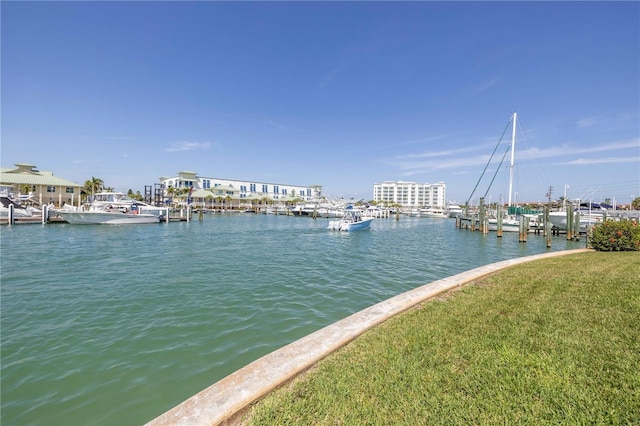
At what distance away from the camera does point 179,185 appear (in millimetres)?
112250

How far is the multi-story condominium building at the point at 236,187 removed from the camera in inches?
4274

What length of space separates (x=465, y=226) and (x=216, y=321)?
4631 cm

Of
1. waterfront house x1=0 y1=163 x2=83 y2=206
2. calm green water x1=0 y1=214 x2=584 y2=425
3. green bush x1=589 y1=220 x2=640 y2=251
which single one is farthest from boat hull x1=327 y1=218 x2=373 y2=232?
waterfront house x1=0 y1=163 x2=83 y2=206

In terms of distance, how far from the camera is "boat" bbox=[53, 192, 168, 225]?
121 feet

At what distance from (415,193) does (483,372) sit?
7110 inches

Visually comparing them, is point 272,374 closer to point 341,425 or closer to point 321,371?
point 321,371

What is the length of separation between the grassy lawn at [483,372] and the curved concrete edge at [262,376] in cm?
14

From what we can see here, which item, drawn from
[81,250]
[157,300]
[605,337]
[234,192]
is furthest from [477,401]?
[234,192]

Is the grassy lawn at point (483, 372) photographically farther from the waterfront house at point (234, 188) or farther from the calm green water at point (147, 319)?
the waterfront house at point (234, 188)

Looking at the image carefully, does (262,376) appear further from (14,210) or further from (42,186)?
(42,186)

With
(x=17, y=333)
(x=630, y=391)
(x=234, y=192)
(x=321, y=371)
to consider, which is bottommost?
(x=17, y=333)

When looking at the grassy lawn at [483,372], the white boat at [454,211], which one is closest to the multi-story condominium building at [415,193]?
the white boat at [454,211]

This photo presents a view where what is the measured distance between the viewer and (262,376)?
11.2ft

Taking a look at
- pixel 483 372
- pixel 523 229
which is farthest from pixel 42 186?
pixel 523 229
